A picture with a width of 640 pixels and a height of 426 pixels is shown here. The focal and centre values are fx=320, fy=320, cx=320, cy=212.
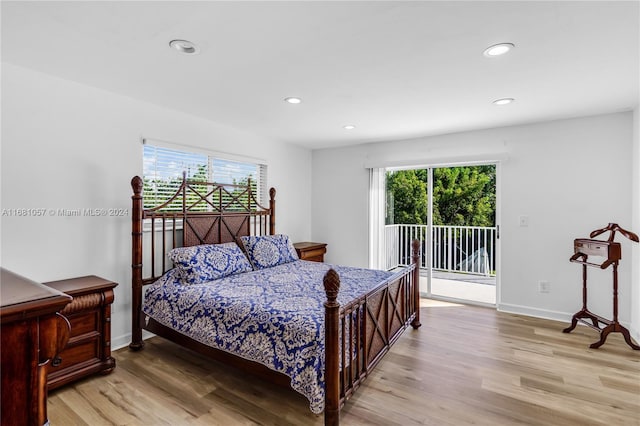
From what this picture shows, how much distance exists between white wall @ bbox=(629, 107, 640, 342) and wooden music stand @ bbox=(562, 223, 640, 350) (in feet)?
0.80

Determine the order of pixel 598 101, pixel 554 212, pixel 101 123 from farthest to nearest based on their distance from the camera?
pixel 554 212
pixel 598 101
pixel 101 123

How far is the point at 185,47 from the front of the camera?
204 centimetres

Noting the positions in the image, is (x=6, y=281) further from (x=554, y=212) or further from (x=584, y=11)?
(x=554, y=212)

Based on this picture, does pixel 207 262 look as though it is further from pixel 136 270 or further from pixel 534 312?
pixel 534 312

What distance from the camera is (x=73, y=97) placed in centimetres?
266

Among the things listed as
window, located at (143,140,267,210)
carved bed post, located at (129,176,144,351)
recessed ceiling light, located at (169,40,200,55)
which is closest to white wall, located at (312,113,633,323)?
window, located at (143,140,267,210)

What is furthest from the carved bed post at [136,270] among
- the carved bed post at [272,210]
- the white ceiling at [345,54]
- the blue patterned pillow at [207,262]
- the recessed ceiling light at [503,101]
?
the recessed ceiling light at [503,101]

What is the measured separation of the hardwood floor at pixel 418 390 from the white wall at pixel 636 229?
376 mm

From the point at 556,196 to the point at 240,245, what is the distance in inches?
146

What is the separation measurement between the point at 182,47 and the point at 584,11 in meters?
2.28

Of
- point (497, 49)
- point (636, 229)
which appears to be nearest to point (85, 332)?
point (497, 49)

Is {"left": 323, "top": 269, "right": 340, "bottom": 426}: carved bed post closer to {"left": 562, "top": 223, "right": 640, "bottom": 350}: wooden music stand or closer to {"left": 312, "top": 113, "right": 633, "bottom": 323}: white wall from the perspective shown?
{"left": 562, "top": 223, "right": 640, "bottom": 350}: wooden music stand

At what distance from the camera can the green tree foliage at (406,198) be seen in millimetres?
4871

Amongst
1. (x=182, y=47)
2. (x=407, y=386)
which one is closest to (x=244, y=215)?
(x=182, y=47)
